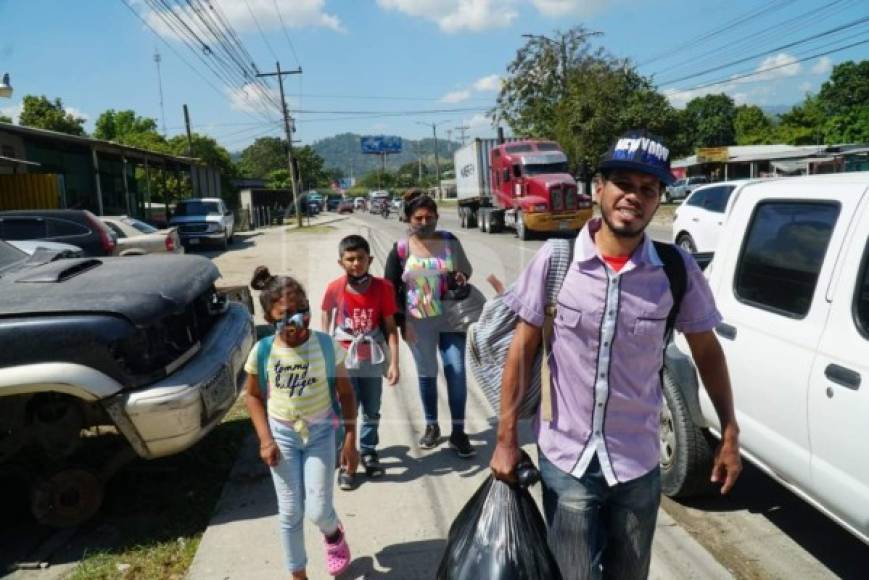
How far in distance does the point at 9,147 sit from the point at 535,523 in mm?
20484

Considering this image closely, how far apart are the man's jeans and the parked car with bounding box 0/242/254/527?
209cm

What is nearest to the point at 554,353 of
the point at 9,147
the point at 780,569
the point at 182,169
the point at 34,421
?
the point at 780,569

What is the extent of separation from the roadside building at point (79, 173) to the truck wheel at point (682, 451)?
15.1m

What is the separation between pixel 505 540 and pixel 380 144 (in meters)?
100

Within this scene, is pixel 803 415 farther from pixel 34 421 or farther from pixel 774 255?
pixel 34 421

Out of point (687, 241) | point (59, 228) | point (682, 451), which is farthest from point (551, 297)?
point (687, 241)

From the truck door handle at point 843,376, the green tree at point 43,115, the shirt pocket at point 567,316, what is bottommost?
the truck door handle at point 843,376

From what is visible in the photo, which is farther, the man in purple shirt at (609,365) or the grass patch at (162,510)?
the grass patch at (162,510)

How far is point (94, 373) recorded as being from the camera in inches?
119

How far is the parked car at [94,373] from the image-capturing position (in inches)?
118

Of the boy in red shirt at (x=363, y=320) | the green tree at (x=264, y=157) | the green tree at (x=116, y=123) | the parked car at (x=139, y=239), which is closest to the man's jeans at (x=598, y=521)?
the boy in red shirt at (x=363, y=320)

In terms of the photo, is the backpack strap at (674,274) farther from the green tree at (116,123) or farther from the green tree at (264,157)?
the green tree at (264,157)

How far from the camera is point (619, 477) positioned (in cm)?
184

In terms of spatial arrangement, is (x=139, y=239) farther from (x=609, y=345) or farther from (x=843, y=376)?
(x=843, y=376)
